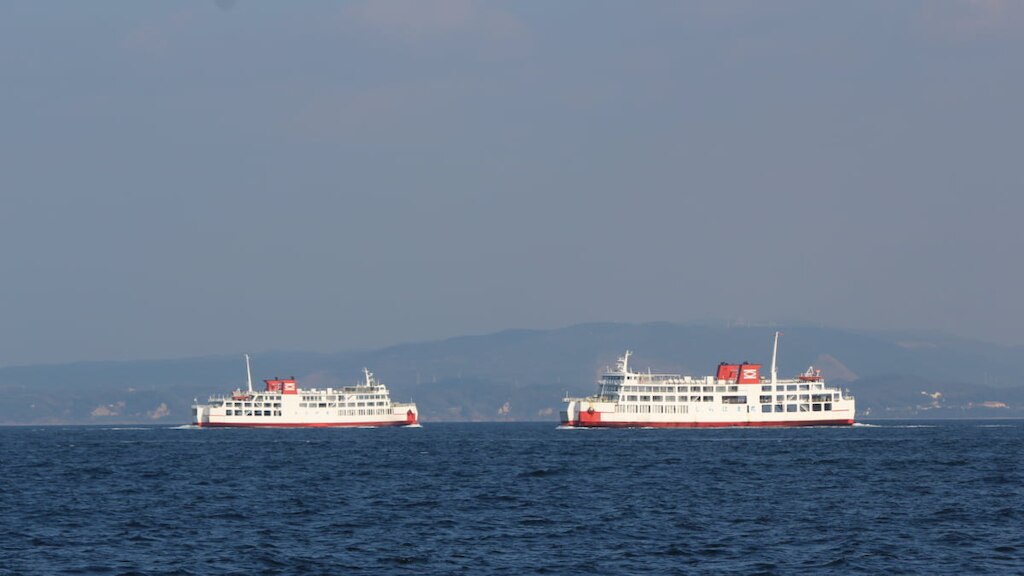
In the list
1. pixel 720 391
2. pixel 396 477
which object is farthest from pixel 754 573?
pixel 720 391

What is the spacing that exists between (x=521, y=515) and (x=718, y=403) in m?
122

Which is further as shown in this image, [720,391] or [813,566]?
[720,391]

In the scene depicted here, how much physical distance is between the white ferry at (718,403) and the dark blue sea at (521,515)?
67.0 meters

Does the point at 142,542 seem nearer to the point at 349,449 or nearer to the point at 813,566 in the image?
the point at 813,566

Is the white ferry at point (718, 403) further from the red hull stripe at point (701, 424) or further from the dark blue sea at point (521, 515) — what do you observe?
the dark blue sea at point (521, 515)

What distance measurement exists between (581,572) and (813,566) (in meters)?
8.11

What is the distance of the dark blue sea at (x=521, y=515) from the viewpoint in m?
50.0

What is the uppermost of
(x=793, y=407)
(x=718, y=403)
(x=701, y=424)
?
(x=718, y=403)

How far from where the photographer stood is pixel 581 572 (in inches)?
1869

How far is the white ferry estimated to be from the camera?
602ft

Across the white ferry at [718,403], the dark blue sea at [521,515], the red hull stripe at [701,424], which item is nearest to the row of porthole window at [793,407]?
the white ferry at [718,403]

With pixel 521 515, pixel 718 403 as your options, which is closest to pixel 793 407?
pixel 718 403

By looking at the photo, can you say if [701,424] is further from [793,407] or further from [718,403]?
[793,407]

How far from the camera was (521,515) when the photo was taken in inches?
2554
